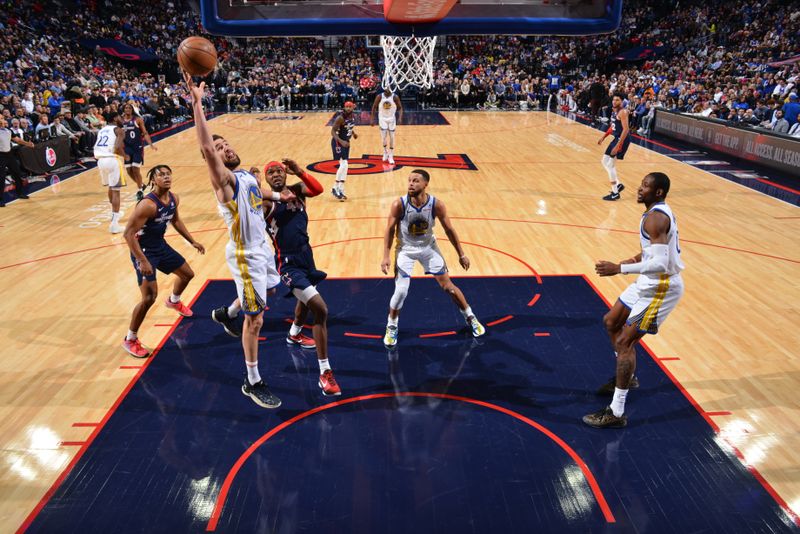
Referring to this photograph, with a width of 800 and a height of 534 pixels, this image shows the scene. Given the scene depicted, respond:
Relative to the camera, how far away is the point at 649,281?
4.31 metres

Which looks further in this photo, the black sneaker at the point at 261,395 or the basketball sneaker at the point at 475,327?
the basketball sneaker at the point at 475,327

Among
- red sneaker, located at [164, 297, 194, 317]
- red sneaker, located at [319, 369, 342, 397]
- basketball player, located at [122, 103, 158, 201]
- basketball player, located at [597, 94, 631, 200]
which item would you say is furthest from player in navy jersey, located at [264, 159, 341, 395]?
basketball player, located at [597, 94, 631, 200]

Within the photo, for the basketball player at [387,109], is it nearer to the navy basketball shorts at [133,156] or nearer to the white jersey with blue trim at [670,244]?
the navy basketball shorts at [133,156]

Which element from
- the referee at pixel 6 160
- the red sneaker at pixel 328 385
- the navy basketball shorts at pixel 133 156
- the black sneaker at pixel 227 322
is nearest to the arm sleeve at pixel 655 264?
the red sneaker at pixel 328 385

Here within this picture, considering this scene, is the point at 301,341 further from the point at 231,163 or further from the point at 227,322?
the point at 231,163

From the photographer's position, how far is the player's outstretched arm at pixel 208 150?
3.69 m

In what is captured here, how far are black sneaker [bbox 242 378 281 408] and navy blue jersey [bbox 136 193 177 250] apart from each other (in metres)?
1.79

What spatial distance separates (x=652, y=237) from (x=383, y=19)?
3283 millimetres

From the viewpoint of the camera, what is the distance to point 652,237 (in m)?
4.16

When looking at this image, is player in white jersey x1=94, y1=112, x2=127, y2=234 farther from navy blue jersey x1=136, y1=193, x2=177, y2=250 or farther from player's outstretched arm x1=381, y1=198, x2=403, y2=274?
player's outstretched arm x1=381, y1=198, x2=403, y2=274

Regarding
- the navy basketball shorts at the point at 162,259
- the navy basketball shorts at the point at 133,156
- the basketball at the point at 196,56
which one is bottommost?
the navy basketball shorts at the point at 162,259

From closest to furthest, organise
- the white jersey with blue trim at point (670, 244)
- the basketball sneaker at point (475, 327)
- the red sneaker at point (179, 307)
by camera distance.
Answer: the white jersey with blue trim at point (670, 244) < the basketball sneaker at point (475, 327) < the red sneaker at point (179, 307)

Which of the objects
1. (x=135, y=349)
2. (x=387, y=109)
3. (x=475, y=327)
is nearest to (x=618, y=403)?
(x=475, y=327)

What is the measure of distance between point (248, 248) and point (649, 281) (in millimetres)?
2873
